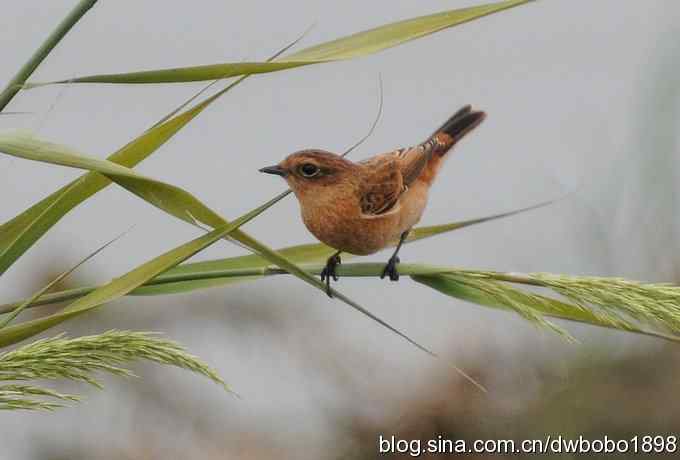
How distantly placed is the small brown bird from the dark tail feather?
0.13 metres

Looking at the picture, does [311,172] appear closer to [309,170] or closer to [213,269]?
[309,170]

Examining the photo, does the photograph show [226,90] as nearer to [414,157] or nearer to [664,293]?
[664,293]

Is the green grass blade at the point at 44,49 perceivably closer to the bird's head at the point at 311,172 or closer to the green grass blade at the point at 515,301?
the green grass blade at the point at 515,301

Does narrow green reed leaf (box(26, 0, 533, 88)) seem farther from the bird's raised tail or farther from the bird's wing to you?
the bird's raised tail

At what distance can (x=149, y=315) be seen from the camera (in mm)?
4062

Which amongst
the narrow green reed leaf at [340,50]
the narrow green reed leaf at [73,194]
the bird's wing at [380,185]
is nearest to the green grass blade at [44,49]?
the narrow green reed leaf at [340,50]

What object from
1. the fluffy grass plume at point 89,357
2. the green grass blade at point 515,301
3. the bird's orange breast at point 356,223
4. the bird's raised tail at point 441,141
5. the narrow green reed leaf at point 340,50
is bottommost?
the fluffy grass plume at point 89,357

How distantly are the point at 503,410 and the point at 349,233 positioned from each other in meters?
1.51

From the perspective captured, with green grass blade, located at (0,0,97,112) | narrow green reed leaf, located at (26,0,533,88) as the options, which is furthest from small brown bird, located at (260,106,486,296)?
A: green grass blade, located at (0,0,97,112)

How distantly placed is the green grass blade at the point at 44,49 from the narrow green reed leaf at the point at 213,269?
24 centimetres

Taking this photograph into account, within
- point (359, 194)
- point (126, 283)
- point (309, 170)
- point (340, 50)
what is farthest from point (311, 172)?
point (126, 283)

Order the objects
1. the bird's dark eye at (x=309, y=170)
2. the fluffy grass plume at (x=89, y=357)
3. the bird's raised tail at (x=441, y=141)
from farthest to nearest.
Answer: the bird's raised tail at (x=441, y=141) < the bird's dark eye at (x=309, y=170) < the fluffy grass plume at (x=89, y=357)

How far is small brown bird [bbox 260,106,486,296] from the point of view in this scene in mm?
2072

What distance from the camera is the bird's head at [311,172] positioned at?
2.14 metres
